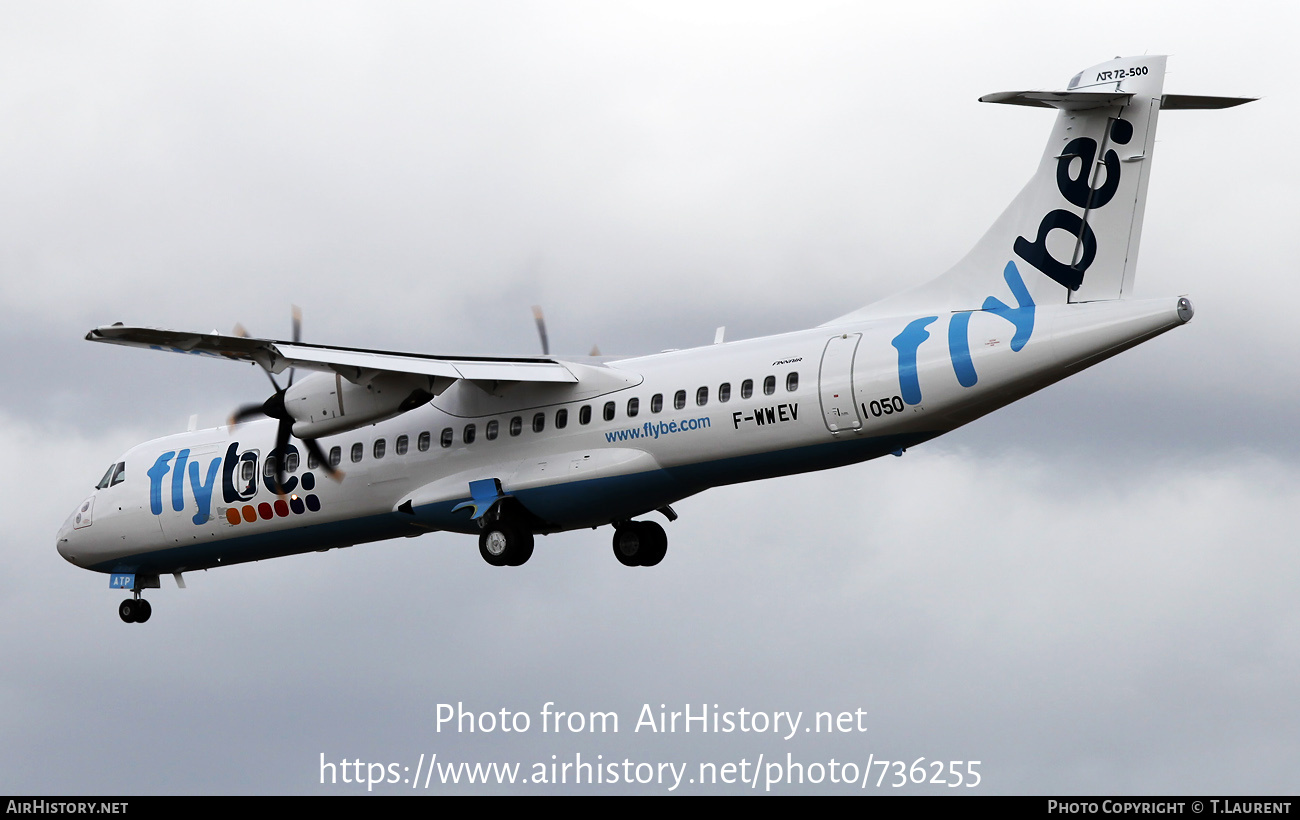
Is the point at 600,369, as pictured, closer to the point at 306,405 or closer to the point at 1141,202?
the point at 306,405

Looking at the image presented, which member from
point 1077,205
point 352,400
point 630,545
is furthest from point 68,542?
point 1077,205

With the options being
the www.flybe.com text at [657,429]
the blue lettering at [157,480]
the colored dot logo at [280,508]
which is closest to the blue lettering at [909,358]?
the www.flybe.com text at [657,429]

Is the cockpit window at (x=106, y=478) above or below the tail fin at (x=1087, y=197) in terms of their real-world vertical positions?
below

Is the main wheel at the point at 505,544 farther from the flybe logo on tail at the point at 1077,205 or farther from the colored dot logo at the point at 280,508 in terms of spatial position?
the flybe logo on tail at the point at 1077,205

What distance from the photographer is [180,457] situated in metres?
29.9

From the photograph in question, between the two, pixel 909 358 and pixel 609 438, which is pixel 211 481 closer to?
pixel 609 438

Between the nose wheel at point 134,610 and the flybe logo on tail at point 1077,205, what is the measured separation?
18.2 metres

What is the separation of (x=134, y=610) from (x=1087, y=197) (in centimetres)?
1962

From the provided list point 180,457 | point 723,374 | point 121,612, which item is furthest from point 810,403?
point 121,612

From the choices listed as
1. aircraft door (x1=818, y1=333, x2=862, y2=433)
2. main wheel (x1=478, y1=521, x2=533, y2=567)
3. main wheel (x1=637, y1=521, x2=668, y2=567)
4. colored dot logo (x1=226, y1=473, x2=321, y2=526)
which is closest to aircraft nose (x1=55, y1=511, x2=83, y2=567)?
colored dot logo (x1=226, y1=473, x2=321, y2=526)

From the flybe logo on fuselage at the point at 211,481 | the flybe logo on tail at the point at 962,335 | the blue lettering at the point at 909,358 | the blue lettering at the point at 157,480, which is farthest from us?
the blue lettering at the point at 157,480

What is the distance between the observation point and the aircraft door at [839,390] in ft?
75.8

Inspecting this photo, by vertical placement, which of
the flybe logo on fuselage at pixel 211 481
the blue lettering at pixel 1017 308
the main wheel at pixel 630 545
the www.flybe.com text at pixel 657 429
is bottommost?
the main wheel at pixel 630 545

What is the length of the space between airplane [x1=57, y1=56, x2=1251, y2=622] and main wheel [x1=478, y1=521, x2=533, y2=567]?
0.03 metres
